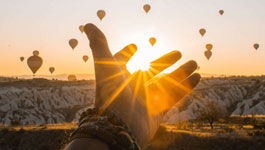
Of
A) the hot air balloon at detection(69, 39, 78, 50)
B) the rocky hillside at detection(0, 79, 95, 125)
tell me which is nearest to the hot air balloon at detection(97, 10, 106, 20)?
the hot air balloon at detection(69, 39, 78, 50)

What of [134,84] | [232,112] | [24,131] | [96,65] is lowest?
[232,112]

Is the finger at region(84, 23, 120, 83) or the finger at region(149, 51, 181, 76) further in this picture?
the finger at region(149, 51, 181, 76)

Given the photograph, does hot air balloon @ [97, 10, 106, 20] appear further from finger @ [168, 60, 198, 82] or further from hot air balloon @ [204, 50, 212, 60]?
finger @ [168, 60, 198, 82]

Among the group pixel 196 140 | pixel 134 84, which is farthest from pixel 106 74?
pixel 196 140

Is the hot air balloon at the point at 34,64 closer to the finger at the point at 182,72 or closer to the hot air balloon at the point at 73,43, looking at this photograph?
the hot air balloon at the point at 73,43

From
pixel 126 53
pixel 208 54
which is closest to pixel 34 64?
pixel 208 54

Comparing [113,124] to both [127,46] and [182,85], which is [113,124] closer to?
[182,85]
